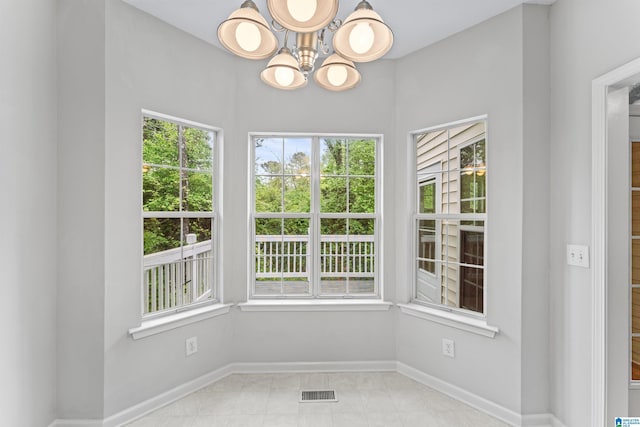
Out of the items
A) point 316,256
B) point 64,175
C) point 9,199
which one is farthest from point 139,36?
point 316,256

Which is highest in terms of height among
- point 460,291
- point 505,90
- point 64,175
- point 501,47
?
point 501,47

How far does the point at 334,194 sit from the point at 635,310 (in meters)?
2.27

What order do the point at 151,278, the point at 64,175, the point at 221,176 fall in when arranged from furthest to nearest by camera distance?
the point at 221,176 < the point at 151,278 < the point at 64,175

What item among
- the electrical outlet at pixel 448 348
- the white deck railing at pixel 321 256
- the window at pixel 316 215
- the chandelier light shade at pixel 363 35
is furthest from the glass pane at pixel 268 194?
the chandelier light shade at pixel 363 35

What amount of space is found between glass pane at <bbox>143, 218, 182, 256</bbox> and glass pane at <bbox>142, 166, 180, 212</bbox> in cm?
9

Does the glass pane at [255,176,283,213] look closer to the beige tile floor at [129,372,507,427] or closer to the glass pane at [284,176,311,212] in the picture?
the glass pane at [284,176,311,212]

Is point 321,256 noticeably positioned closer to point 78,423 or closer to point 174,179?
point 174,179

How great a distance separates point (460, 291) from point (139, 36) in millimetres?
3108

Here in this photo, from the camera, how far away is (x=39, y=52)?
7.18ft

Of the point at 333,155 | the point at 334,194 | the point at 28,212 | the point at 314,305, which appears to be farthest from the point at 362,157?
the point at 28,212

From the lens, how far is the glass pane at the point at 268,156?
11.0 ft

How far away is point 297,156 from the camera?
3.40 meters

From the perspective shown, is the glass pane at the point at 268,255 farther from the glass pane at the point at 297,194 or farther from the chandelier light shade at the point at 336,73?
the chandelier light shade at the point at 336,73

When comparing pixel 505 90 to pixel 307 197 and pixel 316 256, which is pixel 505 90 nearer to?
pixel 307 197
